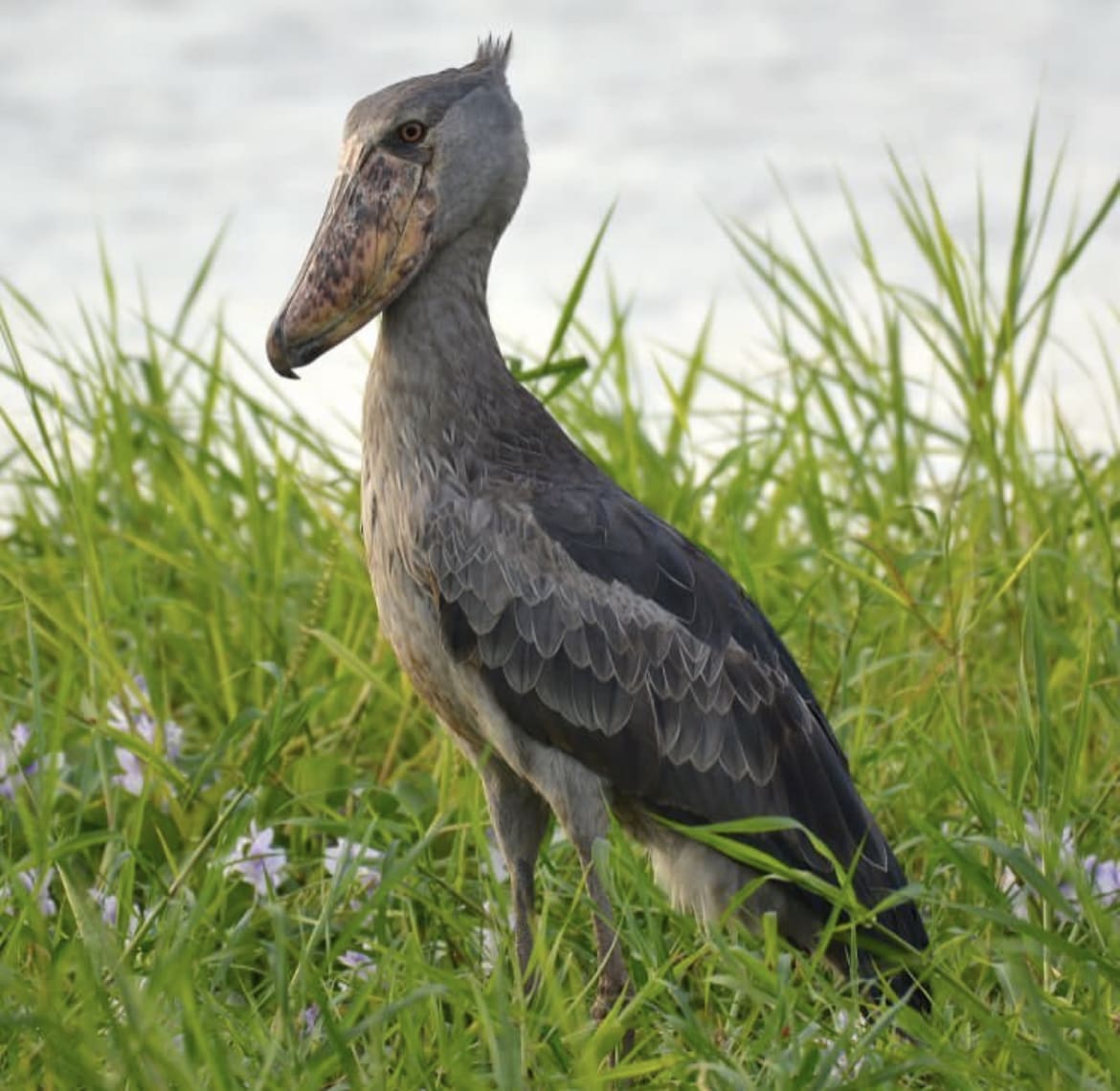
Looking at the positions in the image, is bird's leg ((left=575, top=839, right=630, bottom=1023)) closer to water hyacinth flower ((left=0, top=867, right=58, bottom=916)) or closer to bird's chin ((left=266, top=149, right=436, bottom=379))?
water hyacinth flower ((left=0, top=867, right=58, bottom=916))

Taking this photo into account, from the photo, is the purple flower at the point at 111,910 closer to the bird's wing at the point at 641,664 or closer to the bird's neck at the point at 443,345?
the bird's wing at the point at 641,664

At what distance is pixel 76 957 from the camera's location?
10.4ft

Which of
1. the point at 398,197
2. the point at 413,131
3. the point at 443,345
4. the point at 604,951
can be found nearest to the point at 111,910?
the point at 604,951

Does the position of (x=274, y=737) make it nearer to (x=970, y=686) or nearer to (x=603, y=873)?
(x=603, y=873)

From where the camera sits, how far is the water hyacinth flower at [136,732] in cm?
464

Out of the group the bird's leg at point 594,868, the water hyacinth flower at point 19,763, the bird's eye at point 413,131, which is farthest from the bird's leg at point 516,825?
the bird's eye at point 413,131

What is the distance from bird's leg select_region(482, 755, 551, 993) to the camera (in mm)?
4148

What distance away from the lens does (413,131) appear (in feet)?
14.3

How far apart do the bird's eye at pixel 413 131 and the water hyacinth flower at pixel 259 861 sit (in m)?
1.38

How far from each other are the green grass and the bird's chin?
0.55 meters

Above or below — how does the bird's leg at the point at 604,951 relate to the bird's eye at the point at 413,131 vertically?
below

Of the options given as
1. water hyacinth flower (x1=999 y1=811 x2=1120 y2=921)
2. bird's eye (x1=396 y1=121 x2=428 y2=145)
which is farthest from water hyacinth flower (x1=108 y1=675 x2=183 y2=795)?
water hyacinth flower (x1=999 y1=811 x2=1120 y2=921)

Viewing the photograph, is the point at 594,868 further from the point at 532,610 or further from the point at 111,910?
the point at 111,910

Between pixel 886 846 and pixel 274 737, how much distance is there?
120 centimetres
